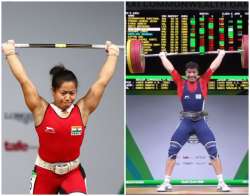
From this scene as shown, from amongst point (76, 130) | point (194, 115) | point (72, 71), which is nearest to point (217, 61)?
point (194, 115)

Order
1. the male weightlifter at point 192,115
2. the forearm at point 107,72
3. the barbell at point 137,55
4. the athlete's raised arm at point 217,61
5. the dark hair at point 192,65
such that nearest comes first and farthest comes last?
the forearm at point 107,72 < the barbell at point 137,55 < the athlete's raised arm at point 217,61 < the male weightlifter at point 192,115 < the dark hair at point 192,65

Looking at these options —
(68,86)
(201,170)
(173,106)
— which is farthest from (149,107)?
(68,86)

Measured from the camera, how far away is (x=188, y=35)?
655cm

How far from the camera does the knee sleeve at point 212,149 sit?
21.2ft

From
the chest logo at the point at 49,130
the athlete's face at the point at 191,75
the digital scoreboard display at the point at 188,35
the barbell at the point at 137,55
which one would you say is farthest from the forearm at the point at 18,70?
the athlete's face at the point at 191,75

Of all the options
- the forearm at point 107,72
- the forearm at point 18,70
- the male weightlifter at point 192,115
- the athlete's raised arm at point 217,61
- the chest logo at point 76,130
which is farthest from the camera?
the male weightlifter at point 192,115

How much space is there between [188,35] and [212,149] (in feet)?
3.91

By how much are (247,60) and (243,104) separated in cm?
77

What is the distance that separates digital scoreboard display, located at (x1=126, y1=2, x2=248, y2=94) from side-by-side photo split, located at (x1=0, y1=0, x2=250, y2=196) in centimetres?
1

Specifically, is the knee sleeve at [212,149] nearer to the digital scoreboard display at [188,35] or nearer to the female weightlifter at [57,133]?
the digital scoreboard display at [188,35]

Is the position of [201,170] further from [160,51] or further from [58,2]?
[58,2]

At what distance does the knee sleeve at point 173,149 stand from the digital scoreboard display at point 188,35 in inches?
22.4

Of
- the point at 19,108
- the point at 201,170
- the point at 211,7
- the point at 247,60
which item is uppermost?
the point at 211,7

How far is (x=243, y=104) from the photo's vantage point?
6.57 m
